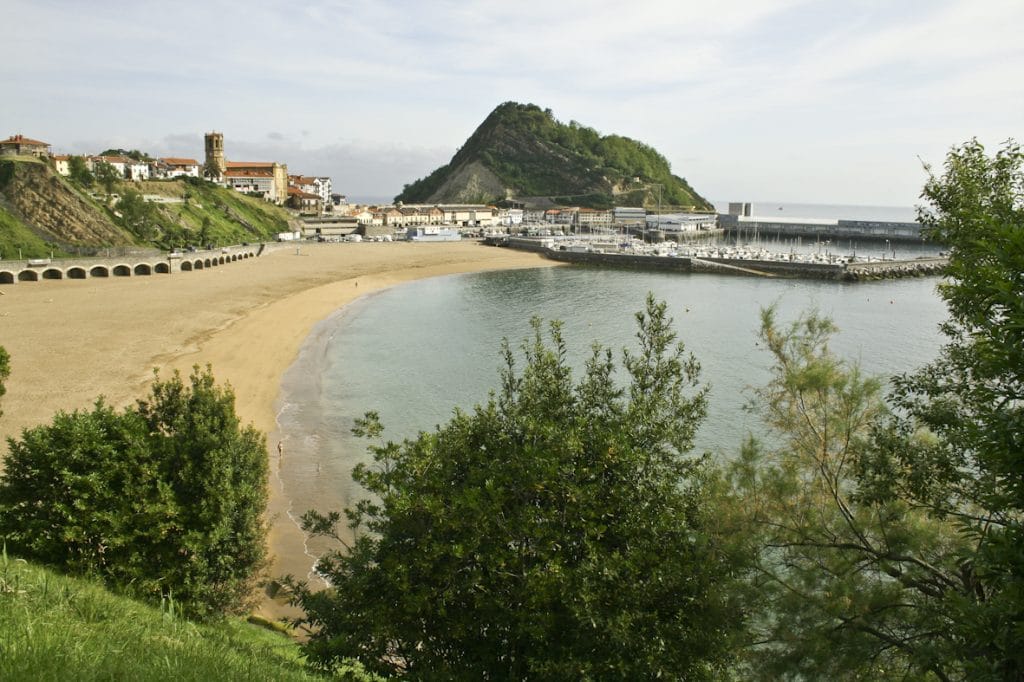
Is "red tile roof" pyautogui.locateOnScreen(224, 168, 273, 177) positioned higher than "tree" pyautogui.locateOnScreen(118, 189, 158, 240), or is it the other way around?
"red tile roof" pyautogui.locateOnScreen(224, 168, 273, 177)

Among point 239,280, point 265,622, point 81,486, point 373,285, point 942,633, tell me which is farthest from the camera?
point 373,285

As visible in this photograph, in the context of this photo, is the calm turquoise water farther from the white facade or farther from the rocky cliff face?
the white facade

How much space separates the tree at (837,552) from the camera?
22.0ft

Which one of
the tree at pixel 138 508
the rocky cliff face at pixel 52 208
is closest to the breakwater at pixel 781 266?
the rocky cliff face at pixel 52 208

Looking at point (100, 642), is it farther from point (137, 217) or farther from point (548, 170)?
point (548, 170)

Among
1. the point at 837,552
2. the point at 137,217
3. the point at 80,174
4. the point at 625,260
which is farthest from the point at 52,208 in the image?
the point at 837,552

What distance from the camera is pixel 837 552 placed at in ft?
24.6

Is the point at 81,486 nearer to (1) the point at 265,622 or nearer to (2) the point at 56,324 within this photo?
(1) the point at 265,622

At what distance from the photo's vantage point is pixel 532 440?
845cm

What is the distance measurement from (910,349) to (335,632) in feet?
133

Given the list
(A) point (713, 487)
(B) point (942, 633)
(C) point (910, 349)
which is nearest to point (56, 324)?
(A) point (713, 487)

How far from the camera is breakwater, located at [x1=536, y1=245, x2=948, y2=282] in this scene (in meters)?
72.8

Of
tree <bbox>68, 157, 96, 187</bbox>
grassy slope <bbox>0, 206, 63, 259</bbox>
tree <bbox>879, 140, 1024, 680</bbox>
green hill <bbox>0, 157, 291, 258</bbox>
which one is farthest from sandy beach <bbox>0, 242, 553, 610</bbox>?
tree <bbox>68, 157, 96, 187</bbox>

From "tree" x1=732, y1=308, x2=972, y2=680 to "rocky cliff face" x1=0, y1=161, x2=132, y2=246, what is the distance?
69388 mm
